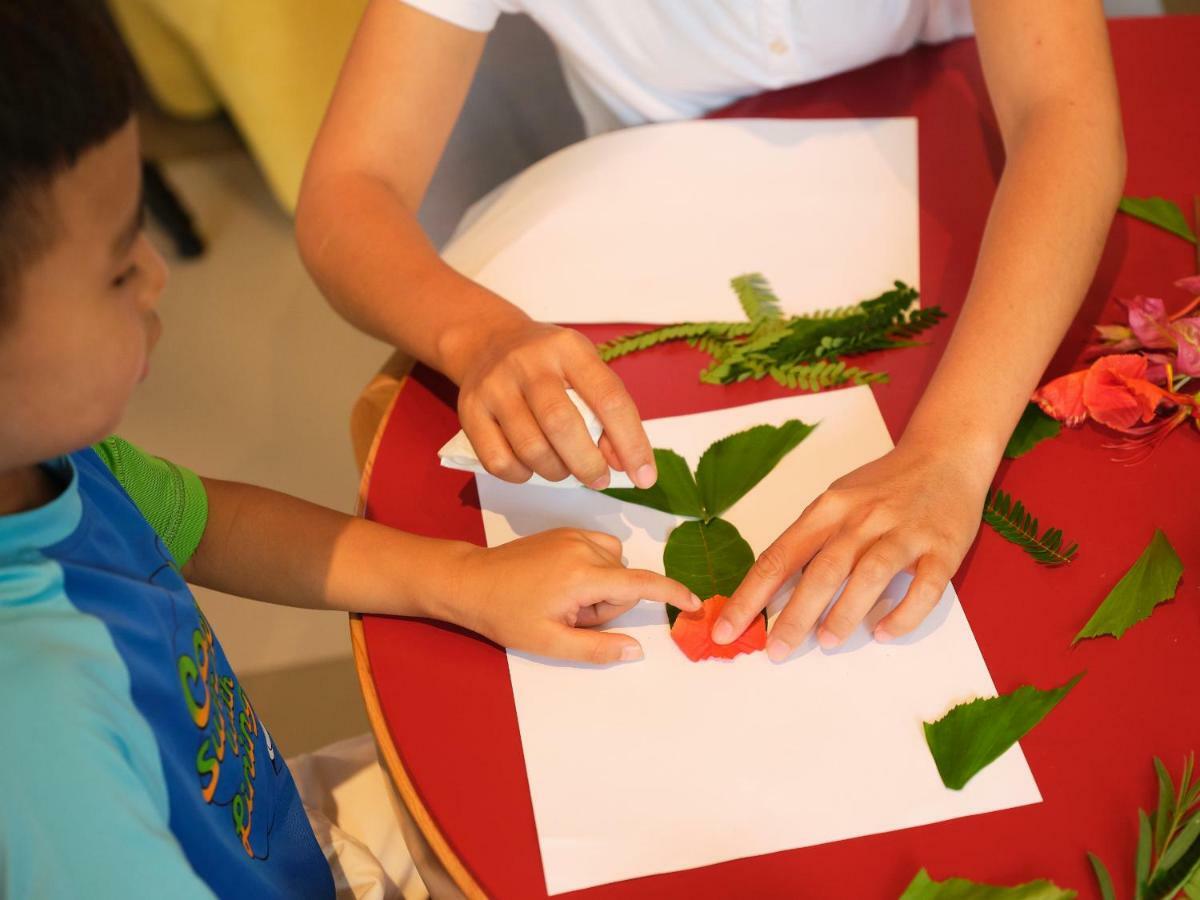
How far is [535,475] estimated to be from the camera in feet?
2.64

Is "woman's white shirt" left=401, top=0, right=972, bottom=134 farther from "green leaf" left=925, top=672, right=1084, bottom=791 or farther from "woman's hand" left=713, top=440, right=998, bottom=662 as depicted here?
"green leaf" left=925, top=672, right=1084, bottom=791

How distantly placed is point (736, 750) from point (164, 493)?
0.42 meters

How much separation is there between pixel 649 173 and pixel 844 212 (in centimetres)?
18

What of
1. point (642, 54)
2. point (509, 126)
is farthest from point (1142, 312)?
point (509, 126)

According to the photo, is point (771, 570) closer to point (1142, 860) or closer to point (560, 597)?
point (560, 597)

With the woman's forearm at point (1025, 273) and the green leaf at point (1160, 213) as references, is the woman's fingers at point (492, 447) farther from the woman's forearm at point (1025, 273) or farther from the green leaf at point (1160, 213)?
the green leaf at point (1160, 213)

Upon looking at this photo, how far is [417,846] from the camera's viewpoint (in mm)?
693

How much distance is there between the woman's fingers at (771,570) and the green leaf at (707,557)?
27 millimetres

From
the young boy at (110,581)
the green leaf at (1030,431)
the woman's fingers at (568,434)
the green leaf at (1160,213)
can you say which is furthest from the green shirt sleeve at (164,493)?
the green leaf at (1160,213)

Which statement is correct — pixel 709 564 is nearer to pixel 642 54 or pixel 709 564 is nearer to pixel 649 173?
pixel 649 173

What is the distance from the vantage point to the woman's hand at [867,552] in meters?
0.68

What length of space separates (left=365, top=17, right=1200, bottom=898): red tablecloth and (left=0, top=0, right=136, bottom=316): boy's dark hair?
0.35 metres

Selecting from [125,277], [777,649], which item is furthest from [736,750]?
[125,277]

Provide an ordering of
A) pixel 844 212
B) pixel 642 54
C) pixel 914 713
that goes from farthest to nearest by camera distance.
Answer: pixel 642 54 → pixel 844 212 → pixel 914 713
